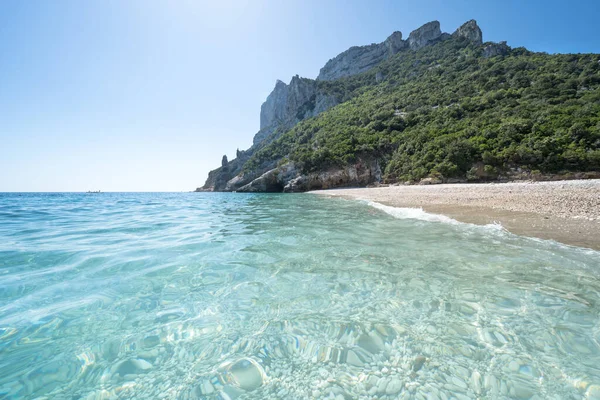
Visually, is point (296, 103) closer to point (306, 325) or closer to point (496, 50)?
point (496, 50)

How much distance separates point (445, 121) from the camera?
37594 mm

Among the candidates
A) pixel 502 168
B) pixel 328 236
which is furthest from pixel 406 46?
pixel 328 236

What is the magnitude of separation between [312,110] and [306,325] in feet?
297

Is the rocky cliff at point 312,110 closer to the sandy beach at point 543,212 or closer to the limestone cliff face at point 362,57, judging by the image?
the limestone cliff face at point 362,57

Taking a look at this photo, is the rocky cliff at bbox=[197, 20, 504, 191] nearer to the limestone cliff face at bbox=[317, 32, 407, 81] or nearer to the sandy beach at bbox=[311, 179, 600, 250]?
the limestone cliff face at bbox=[317, 32, 407, 81]

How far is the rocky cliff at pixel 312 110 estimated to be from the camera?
44250 millimetres

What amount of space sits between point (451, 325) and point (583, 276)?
3.08 meters

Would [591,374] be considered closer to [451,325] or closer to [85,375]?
[451,325]

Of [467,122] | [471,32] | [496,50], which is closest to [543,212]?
[467,122]

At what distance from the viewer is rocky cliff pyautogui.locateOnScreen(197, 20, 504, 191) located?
145 ft

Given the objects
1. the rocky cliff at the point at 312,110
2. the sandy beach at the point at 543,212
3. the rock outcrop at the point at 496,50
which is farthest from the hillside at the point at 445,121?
the sandy beach at the point at 543,212

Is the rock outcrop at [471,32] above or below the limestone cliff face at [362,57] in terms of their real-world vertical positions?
below

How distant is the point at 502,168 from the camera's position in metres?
24.3

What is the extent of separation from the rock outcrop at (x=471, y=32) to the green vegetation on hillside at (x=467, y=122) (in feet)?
25.2
